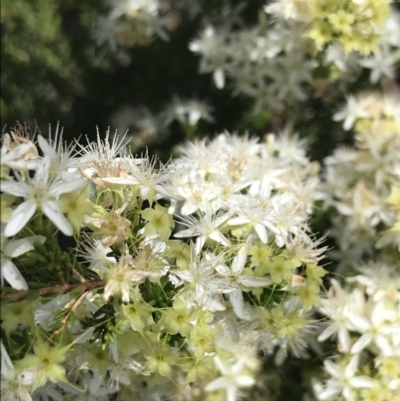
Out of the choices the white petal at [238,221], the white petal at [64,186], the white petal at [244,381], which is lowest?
the white petal at [244,381]

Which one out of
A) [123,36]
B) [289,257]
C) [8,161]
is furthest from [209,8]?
[8,161]

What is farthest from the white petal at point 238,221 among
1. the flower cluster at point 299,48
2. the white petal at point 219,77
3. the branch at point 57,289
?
the white petal at point 219,77

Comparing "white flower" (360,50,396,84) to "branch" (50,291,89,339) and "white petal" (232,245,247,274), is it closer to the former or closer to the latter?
"white petal" (232,245,247,274)

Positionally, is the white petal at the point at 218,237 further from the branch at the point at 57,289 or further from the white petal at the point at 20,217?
the white petal at the point at 20,217

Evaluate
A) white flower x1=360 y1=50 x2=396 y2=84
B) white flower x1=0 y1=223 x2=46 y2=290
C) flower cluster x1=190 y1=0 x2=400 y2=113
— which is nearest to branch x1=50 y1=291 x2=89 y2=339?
white flower x1=0 y1=223 x2=46 y2=290

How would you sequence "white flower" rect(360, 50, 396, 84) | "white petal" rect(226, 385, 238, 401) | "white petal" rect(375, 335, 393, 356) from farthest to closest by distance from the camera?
"white flower" rect(360, 50, 396, 84), "white petal" rect(226, 385, 238, 401), "white petal" rect(375, 335, 393, 356)

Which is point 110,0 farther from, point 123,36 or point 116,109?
point 116,109

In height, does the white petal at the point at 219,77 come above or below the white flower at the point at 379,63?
below
